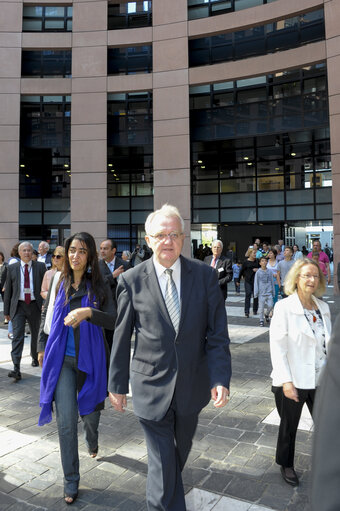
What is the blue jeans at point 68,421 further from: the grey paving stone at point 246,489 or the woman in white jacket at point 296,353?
the woman in white jacket at point 296,353

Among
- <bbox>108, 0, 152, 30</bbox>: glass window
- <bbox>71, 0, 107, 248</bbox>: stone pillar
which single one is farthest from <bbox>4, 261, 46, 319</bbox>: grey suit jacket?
<bbox>108, 0, 152, 30</bbox>: glass window

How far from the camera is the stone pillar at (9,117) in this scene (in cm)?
1919

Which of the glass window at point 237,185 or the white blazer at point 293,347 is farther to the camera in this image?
the glass window at point 237,185

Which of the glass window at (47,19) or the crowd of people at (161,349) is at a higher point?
the glass window at (47,19)

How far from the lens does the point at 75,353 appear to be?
339 cm

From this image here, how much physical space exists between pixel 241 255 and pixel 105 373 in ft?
72.1

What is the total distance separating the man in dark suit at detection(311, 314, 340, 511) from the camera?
2.24ft

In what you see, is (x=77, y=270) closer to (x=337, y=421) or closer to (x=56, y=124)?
(x=337, y=421)

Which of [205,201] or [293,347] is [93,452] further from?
[205,201]

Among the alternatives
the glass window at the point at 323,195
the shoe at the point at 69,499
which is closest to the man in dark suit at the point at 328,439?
the shoe at the point at 69,499

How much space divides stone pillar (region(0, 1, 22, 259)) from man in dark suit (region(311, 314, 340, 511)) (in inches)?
786

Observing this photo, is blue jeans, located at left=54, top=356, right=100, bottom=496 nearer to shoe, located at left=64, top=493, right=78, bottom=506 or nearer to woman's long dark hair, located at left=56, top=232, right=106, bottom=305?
shoe, located at left=64, top=493, right=78, bottom=506

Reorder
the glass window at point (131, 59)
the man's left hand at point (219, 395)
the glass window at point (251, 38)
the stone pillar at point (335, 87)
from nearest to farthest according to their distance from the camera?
the man's left hand at point (219, 395)
the stone pillar at point (335, 87)
the glass window at point (251, 38)
the glass window at point (131, 59)

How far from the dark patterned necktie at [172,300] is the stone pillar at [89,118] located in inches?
658
